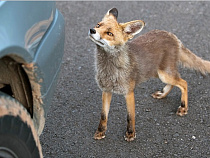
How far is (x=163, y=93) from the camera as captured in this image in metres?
4.85

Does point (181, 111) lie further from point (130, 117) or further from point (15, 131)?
point (15, 131)

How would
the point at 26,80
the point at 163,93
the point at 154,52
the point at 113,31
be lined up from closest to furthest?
the point at 26,80
the point at 113,31
the point at 154,52
the point at 163,93

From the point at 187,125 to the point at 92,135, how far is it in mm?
1188

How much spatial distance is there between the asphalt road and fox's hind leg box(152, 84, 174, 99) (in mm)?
71

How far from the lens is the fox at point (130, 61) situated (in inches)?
147

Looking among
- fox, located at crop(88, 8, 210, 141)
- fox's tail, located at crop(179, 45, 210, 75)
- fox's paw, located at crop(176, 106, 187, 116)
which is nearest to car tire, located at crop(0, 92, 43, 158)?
fox, located at crop(88, 8, 210, 141)

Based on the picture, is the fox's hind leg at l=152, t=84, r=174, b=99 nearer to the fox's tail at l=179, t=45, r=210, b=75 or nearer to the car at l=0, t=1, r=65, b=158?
the fox's tail at l=179, t=45, r=210, b=75

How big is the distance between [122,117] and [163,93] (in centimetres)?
73

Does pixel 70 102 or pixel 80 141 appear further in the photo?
pixel 70 102

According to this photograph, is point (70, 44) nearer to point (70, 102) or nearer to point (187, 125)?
point (70, 102)

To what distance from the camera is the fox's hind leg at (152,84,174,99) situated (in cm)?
480

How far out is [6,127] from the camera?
2.35 m

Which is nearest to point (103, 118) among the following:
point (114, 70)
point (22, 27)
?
point (114, 70)

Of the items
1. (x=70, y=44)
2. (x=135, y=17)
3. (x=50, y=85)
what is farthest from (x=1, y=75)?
(x=135, y=17)
